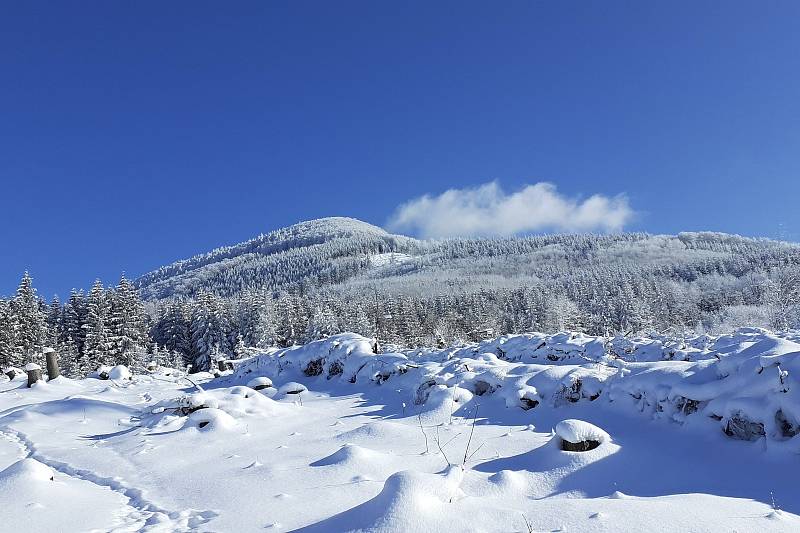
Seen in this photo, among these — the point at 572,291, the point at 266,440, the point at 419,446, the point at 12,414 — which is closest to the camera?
the point at 419,446

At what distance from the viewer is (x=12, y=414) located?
11578mm

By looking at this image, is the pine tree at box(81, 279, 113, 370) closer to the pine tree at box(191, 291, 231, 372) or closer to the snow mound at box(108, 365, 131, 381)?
the pine tree at box(191, 291, 231, 372)

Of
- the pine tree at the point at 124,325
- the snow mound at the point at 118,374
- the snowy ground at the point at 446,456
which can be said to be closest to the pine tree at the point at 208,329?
the pine tree at the point at 124,325

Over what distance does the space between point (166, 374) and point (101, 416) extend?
1247cm

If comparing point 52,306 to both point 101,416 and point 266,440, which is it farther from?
point 266,440

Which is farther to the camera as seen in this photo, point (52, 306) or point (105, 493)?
point (52, 306)

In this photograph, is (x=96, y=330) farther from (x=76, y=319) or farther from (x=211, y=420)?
(x=211, y=420)

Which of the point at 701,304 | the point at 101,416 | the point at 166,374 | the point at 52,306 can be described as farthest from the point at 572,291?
the point at 101,416

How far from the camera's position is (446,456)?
7.12 metres

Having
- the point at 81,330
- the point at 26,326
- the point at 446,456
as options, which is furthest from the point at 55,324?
the point at 446,456

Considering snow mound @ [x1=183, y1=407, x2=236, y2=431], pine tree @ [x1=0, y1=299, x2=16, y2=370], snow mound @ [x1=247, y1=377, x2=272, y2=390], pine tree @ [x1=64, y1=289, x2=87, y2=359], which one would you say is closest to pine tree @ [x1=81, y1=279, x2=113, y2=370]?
pine tree @ [x1=64, y1=289, x2=87, y2=359]

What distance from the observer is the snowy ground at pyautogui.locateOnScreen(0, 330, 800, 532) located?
4.58 meters

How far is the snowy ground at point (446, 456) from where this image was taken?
4.58 meters

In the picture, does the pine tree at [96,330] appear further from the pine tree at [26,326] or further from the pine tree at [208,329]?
the pine tree at [208,329]
